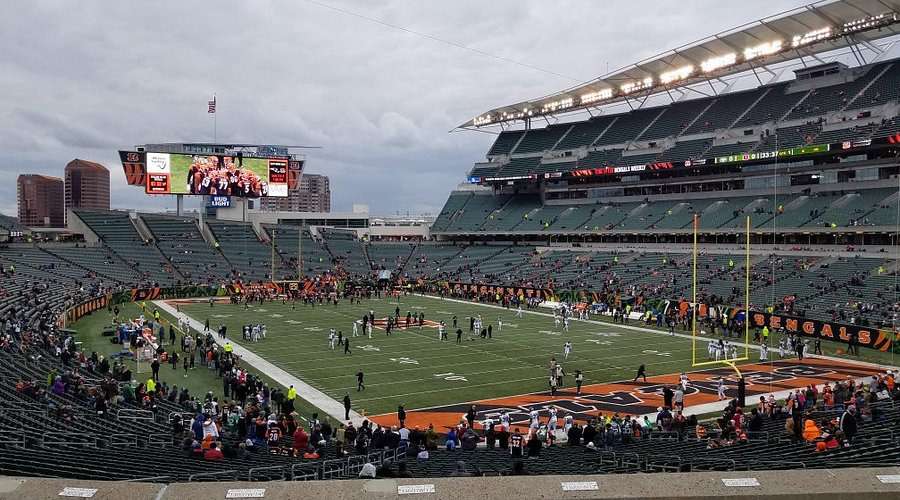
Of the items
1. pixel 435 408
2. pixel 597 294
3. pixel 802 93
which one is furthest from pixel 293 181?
pixel 435 408

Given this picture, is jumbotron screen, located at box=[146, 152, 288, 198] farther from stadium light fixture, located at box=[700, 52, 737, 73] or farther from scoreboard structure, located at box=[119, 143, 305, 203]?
stadium light fixture, located at box=[700, 52, 737, 73]

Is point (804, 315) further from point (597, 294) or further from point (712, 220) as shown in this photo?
point (712, 220)

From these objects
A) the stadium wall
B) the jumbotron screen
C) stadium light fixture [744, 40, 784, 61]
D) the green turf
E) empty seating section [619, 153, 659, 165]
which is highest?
stadium light fixture [744, 40, 784, 61]

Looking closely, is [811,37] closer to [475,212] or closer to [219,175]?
[475,212]

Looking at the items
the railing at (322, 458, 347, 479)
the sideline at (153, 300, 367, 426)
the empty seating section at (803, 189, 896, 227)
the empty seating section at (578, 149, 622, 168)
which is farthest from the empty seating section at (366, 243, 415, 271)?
the railing at (322, 458, 347, 479)

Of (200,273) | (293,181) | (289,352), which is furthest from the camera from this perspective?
(293,181)

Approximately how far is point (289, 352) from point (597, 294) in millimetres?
23766

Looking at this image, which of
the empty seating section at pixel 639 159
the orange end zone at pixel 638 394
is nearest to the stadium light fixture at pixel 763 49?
the empty seating section at pixel 639 159

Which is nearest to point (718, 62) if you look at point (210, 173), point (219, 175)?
point (219, 175)

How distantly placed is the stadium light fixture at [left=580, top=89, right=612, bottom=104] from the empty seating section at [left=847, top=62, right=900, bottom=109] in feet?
66.8

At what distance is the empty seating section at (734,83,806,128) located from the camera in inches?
2185

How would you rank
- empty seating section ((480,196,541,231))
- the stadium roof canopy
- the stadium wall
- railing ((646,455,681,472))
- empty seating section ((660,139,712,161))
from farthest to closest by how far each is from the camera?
1. empty seating section ((480,196,541,231))
2. empty seating section ((660,139,712,161))
3. the stadium roof canopy
4. railing ((646,455,681,472))
5. the stadium wall

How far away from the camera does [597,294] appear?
46562 mm

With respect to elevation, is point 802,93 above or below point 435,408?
above
